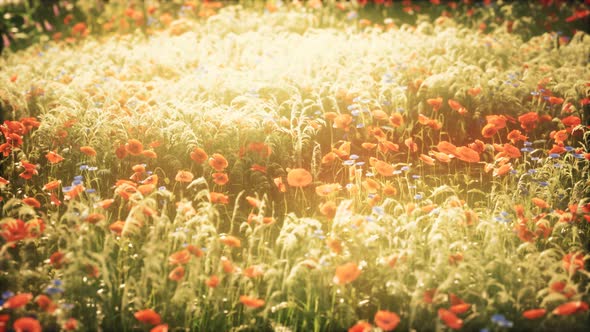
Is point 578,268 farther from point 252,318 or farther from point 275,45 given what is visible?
point 275,45

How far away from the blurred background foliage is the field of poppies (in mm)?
454

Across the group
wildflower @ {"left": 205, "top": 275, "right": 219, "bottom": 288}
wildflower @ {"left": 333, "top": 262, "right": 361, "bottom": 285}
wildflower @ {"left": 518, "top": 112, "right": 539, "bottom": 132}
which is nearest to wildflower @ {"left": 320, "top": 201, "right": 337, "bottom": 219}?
wildflower @ {"left": 333, "top": 262, "right": 361, "bottom": 285}

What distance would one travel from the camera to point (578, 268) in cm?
263

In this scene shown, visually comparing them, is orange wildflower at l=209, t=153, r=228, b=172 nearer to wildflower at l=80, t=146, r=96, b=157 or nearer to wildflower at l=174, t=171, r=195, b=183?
wildflower at l=174, t=171, r=195, b=183

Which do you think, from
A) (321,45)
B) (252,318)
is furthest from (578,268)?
(321,45)

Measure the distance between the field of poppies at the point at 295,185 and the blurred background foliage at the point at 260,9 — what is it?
454mm

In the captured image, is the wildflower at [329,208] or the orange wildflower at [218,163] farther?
the orange wildflower at [218,163]

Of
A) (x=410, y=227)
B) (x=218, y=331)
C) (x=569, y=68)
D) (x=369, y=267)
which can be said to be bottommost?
(x=218, y=331)

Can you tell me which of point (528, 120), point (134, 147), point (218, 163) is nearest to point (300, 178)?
point (218, 163)

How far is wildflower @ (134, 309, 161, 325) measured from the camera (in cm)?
235

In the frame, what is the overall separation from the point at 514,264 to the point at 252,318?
→ 131 cm

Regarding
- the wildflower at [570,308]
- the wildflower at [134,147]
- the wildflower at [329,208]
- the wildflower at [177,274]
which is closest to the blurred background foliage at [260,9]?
the wildflower at [134,147]

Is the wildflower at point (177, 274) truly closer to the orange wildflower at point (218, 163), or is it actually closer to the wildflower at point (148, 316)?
the wildflower at point (148, 316)

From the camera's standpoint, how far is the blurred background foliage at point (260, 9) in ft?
23.4
